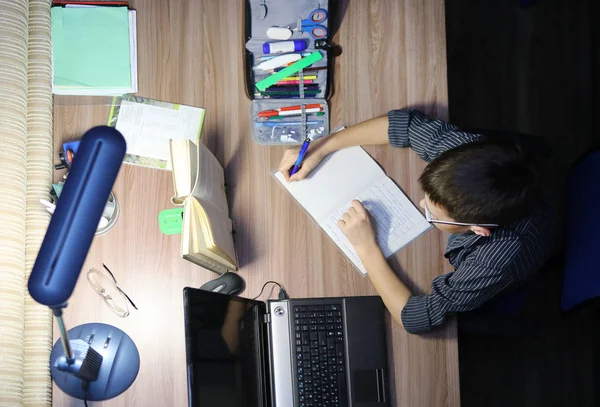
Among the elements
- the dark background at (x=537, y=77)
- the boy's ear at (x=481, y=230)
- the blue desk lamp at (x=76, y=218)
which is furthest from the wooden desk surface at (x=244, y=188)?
the dark background at (x=537, y=77)

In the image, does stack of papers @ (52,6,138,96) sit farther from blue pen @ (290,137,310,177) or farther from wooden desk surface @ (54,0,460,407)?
blue pen @ (290,137,310,177)

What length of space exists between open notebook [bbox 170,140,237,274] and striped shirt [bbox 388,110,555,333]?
0.47 meters

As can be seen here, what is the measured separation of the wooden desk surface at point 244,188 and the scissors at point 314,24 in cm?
8

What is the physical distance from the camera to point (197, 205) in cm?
106

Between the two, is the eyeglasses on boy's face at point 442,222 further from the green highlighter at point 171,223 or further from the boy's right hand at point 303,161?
the green highlighter at point 171,223

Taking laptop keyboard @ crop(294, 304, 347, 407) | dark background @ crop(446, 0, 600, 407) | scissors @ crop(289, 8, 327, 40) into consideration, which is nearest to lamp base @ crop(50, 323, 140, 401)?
laptop keyboard @ crop(294, 304, 347, 407)

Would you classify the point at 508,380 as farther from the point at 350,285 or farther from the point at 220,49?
the point at 220,49

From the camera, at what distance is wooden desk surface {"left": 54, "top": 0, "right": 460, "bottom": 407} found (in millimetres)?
1240

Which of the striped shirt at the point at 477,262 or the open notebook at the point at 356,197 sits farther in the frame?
the open notebook at the point at 356,197

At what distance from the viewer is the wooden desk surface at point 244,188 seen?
1240 mm

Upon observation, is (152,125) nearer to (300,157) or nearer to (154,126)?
(154,126)

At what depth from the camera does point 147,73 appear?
52.7 inches

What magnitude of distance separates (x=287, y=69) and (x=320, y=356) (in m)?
0.71

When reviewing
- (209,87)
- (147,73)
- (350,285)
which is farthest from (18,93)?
(350,285)
